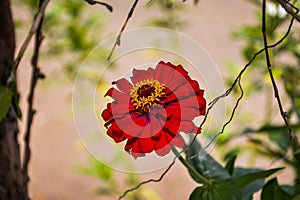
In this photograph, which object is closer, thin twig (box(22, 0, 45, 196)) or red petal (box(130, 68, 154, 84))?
red petal (box(130, 68, 154, 84))

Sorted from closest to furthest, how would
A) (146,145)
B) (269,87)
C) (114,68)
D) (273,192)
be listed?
1. (146,145)
2. (273,192)
3. (114,68)
4. (269,87)

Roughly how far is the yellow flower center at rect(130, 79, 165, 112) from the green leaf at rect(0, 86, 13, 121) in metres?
0.10

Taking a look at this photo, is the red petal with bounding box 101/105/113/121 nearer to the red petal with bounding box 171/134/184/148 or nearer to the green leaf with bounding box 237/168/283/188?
the red petal with bounding box 171/134/184/148

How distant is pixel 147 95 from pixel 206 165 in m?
0.14

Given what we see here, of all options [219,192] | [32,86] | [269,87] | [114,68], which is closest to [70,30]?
[114,68]

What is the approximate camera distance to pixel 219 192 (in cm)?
37

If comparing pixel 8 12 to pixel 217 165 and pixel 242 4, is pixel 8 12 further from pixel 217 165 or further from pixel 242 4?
pixel 242 4

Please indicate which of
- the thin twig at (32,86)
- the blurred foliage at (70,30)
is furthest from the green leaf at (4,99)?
the blurred foliage at (70,30)

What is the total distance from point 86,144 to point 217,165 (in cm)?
11

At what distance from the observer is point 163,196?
1.44 meters

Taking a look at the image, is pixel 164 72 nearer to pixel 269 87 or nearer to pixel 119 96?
pixel 119 96

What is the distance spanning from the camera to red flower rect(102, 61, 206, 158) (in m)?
0.29

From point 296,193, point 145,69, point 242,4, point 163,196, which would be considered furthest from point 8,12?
point 242,4

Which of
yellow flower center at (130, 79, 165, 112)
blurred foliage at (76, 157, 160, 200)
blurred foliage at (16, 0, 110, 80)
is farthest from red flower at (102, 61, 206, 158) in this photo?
blurred foliage at (16, 0, 110, 80)
